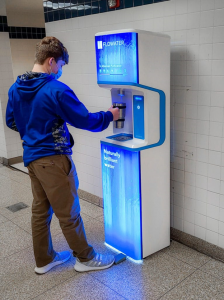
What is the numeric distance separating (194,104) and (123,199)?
3.01ft

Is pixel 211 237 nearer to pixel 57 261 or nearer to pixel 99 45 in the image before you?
pixel 57 261

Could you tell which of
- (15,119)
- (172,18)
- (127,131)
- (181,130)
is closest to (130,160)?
(127,131)

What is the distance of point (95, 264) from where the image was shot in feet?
8.41

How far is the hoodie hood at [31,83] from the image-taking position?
2213mm

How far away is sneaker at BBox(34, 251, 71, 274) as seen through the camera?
8.46 ft

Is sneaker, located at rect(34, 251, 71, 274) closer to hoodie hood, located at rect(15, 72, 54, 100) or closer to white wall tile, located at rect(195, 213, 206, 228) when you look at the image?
white wall tile, located at rect(195, 213, 206, 228)

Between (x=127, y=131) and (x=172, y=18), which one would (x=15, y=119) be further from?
(x=172, y=18)

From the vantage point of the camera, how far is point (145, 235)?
2.62 m

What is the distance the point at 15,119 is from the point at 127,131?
86cm

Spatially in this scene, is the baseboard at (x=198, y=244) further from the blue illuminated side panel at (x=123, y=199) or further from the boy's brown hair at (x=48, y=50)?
the boy's brown hair at (x=48, y=50)

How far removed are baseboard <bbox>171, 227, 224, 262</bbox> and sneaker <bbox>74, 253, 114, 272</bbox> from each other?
25.8 inches

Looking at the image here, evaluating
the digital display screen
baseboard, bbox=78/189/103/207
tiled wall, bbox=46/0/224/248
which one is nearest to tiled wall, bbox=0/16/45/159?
baseboard, bbox=78/189/103/207

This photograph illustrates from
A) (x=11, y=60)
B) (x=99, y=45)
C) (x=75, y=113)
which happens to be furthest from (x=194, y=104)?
(x=11, y=60)

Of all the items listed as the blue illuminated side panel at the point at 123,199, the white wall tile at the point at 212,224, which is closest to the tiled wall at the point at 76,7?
the blue illuminated side panel at the point at 123,199
